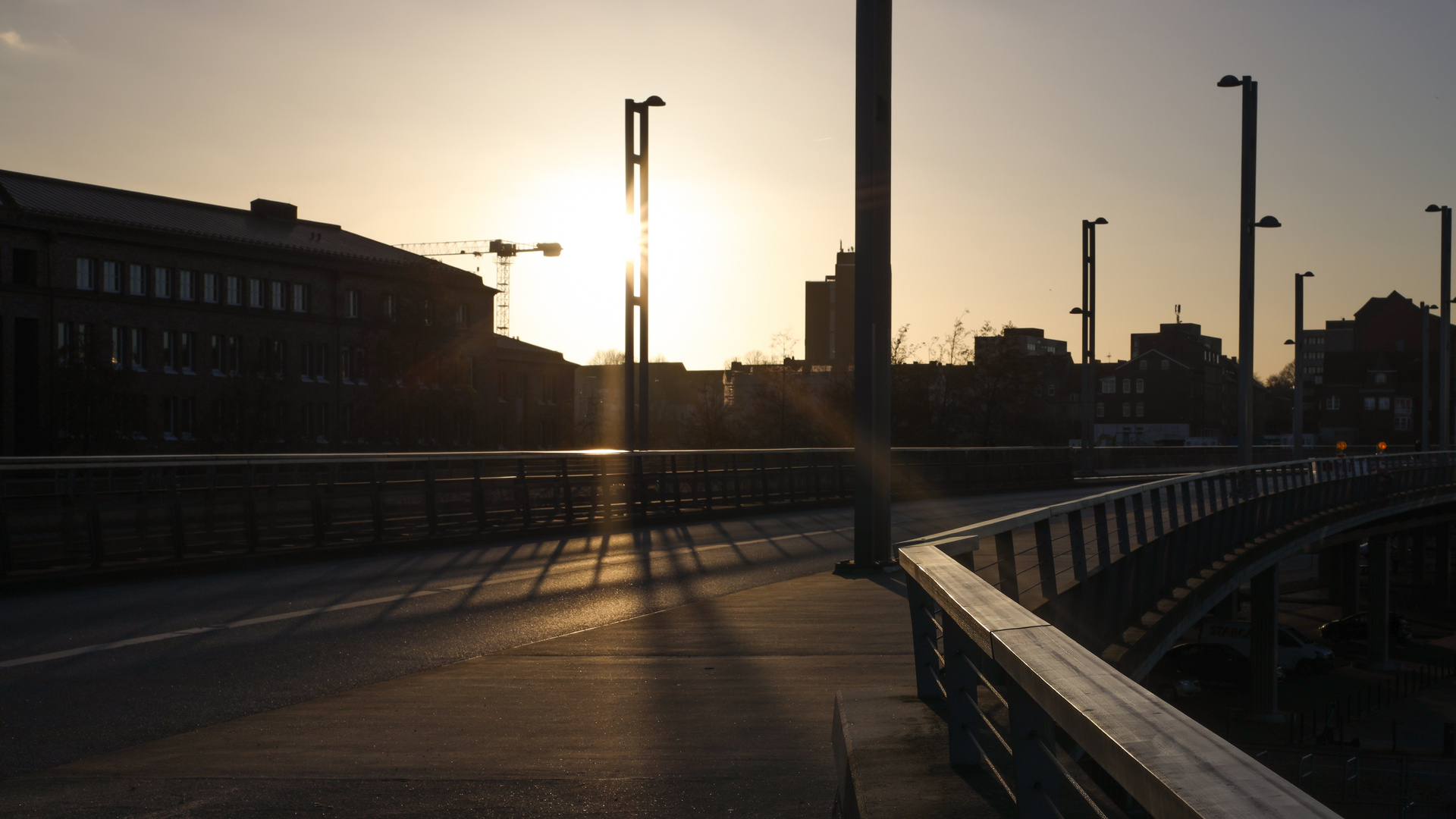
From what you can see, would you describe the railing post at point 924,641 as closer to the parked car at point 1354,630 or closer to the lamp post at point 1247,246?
the lamp post at point 1247,246

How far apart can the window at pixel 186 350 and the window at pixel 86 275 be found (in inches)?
208

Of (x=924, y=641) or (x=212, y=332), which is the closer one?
(x=924, y=641)

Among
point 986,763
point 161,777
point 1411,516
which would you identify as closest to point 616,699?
point 161,777

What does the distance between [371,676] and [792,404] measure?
180 ft

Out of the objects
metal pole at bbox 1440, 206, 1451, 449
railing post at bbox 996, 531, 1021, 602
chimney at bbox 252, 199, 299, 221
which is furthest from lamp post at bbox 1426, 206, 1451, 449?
chimney at bbox 252, 199, 299, 221

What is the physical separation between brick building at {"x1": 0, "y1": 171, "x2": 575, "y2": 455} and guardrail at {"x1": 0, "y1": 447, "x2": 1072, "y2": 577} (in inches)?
1441

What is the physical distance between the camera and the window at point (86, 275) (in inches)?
2388

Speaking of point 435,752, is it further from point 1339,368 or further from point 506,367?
point 1339,368

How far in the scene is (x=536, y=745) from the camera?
20.3 feet

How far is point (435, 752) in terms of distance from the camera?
19.8ft

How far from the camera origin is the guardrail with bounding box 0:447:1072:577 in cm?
1332

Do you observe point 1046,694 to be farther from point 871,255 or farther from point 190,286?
point 190,286

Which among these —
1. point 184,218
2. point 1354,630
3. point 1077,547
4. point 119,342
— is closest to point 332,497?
point 1077,547

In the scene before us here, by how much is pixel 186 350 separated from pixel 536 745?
65767 millimetres
